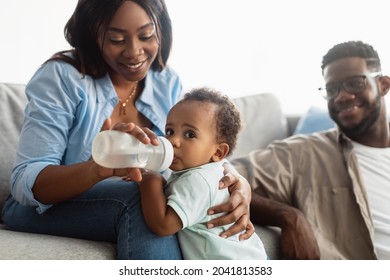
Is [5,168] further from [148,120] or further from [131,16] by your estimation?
[131,16]

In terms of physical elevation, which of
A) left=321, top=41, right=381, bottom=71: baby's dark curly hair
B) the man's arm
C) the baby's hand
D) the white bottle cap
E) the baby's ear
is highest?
left=321, top=41, right=381, bottom=71: baby's dark curly hair

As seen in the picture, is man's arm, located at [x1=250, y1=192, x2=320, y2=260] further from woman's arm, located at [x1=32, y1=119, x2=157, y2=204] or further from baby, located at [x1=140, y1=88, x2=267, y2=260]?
woman's arm, located at [x1=32, y1=119, x2=157, y2=204]

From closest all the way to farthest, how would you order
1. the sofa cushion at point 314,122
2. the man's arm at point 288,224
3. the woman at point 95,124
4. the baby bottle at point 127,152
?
the baby bottle at point 127,152 < the woman at point 95,124 < the man's arm at point 288,224 < the sofa cushion at point 314,122

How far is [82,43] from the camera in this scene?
1.10m

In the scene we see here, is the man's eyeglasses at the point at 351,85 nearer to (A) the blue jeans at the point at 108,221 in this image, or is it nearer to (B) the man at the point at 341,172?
(B) the man at the point at 341,172

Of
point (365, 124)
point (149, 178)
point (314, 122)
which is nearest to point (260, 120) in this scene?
point (314, 122)

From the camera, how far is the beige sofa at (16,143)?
876 mm

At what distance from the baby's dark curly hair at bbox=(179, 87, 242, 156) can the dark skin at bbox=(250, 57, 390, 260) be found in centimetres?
30

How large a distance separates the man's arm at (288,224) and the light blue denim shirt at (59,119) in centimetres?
30

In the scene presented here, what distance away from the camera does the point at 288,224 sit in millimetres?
1164

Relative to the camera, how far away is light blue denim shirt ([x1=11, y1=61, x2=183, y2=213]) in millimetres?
965

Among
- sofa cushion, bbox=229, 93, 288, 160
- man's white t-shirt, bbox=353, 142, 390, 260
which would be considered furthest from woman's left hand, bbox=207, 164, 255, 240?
sofa cushion, bbox=229, 93, 288, 160

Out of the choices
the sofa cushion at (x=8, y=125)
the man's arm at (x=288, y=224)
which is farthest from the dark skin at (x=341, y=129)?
the sofa cushion at (x=8, y=125)

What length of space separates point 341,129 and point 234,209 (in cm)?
57
